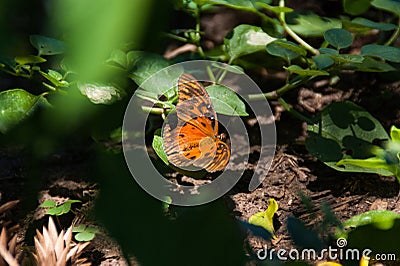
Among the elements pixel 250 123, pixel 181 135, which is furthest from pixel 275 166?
pixel 181 135

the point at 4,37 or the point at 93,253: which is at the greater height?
the point at 4,37

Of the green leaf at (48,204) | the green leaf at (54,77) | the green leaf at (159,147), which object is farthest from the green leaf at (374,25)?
the green leaf at (48,204)

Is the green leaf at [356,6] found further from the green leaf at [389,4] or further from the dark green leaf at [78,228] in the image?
the dark green leaf at [78,228]

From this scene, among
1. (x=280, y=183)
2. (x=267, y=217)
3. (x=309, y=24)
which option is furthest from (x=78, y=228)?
(x=309, y=24)

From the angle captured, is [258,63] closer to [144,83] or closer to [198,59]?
[198,59]

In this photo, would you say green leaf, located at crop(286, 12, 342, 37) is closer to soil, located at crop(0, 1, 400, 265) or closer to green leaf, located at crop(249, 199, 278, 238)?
soil, located at crop(0, 1, 400, 265)

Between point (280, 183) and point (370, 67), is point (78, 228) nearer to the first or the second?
point (280, 183)
